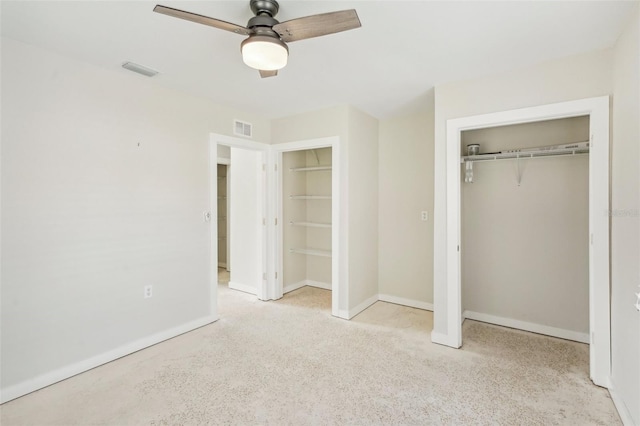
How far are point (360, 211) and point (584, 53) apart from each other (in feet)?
8.03

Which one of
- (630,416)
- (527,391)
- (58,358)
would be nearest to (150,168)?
(58,358)

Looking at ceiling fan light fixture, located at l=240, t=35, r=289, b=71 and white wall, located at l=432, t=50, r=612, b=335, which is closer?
ceiling fan light fixture, located at l=240, t=35, r=289, b=71

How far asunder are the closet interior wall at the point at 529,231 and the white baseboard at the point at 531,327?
0.03m

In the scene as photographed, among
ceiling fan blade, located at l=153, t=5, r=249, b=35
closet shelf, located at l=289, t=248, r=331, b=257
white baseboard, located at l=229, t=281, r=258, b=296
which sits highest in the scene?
ceiling fan blade, located at l=153, t=5, r=249, b=35

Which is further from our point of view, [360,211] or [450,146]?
[360,211]

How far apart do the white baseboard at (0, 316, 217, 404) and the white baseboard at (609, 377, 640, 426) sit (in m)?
3.47

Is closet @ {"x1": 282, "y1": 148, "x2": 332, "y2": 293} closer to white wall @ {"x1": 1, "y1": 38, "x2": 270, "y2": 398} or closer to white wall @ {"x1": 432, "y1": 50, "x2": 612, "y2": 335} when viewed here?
white wall @ {"x1": 1, "y1": 38, "x2": 270, "y2": 398}

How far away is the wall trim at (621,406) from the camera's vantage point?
1.84 metres

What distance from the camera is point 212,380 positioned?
94.3 inches

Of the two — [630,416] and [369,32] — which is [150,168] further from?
[630,416]

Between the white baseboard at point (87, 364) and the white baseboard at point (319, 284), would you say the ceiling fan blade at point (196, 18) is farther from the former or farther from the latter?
the white baseboard at point (319, 284)

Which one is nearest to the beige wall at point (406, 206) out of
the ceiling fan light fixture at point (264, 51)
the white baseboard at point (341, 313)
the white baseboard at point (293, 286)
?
the white baseboard at point (341, 313)

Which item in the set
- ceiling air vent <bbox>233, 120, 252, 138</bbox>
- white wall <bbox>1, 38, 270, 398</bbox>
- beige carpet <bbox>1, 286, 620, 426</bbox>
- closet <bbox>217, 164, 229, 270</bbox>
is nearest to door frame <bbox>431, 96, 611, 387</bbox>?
beige carpet <bbox>1, 286, 620, 426</bbox>

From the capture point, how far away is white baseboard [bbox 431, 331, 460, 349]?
9.52 ft
